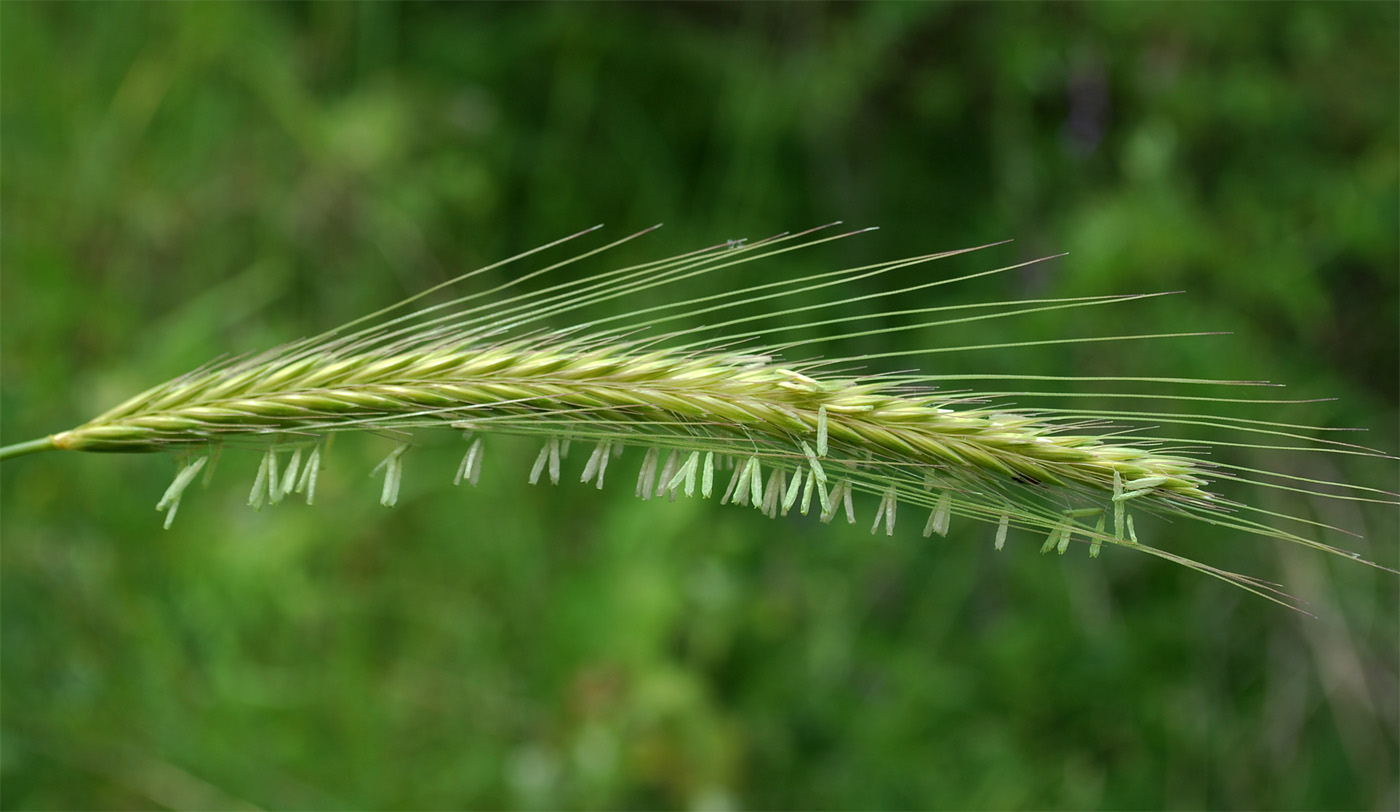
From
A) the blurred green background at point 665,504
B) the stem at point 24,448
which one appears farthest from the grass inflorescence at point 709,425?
the blurred green background at point 665,504

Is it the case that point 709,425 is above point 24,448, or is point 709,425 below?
above

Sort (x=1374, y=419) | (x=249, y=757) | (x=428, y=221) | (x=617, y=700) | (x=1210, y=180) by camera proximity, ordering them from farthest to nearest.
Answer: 1. (x=428, y=221)
2. (x=1210, y=180)
3. (x=1374, y=419)
4. (x=617, y=700)
5. (x=249, y=757)

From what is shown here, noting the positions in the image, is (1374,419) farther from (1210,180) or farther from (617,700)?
(617,700)

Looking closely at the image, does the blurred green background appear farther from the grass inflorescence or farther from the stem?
the grass inflorescence

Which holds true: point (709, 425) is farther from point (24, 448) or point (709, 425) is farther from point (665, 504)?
point (665, 504)

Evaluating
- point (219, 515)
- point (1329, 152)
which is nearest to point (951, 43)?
point (1329, 152)

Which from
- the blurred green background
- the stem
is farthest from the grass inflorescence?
the blurred green background

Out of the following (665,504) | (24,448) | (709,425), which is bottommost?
(24,448)

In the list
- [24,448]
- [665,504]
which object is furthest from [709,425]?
[665,504]
